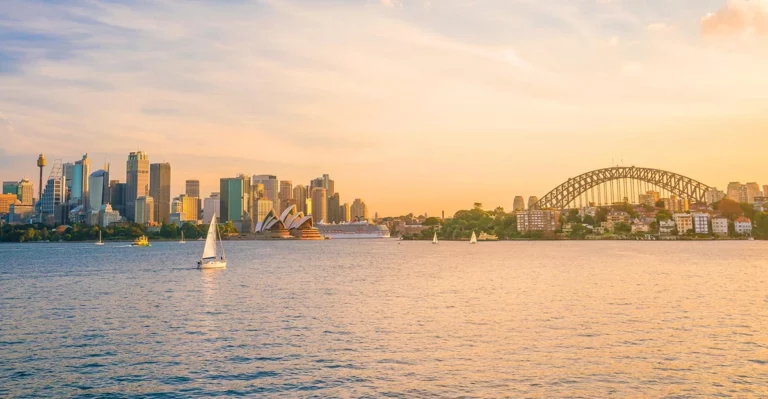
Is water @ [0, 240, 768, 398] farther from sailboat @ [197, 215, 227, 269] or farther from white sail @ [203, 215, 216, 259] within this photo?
white sail @ [203, 215, 216, 259]

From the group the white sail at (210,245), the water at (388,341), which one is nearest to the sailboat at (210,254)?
the white sail at (210,245)

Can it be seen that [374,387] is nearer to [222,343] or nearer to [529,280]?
[222,343]

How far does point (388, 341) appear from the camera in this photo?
26781 millimetres

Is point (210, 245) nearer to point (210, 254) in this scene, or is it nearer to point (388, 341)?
point (210, 254)

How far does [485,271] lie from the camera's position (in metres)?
68.8

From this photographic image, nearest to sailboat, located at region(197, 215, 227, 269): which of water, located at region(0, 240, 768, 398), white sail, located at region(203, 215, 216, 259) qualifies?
white sail, located at region(203, 215, 216, 259)

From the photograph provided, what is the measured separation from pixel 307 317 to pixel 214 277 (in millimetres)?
30069

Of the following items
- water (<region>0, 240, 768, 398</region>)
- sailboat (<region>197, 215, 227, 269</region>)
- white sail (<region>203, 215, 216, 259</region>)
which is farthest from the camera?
white sail (<region>203, 215, 216, 259</region>)

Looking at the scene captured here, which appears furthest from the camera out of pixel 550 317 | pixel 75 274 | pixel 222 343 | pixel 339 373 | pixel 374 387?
pixel 75 274

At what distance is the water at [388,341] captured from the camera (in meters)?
19.9

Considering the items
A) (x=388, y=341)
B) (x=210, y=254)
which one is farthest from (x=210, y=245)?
(x=388, y=341)

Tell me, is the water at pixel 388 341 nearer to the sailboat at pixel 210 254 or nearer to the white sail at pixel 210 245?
the sailboat at pixel 210 254

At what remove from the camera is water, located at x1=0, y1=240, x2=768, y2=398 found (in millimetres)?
19891

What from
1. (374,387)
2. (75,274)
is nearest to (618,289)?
(374,387)
